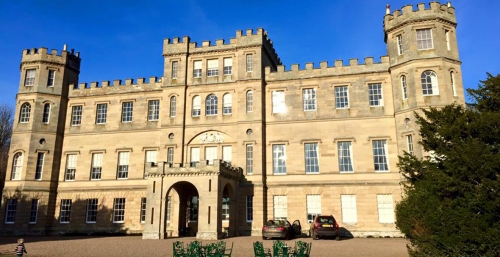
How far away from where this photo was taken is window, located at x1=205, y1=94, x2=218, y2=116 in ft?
103

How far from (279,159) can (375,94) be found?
28.7 feet

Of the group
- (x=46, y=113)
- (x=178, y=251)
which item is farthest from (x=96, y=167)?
(x=178, y=251)

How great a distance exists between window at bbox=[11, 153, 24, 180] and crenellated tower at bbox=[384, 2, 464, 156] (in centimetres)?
3033

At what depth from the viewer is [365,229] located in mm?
26516

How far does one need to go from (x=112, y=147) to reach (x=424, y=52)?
2571 centimetres

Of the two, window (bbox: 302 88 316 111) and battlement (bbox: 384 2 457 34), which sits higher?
battlement (bbox: 384 2 457 34)

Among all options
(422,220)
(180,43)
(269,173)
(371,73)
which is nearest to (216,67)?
(180,43)

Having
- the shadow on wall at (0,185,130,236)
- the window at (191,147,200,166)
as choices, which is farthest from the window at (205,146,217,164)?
the shadow on wall at (0,185,130,236)

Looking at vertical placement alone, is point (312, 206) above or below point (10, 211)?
above

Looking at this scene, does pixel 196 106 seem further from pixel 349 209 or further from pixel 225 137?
pixel 349 209

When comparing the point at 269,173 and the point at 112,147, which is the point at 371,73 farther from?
the point at 112,147

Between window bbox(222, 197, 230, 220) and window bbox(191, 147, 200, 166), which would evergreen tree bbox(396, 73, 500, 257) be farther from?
window bbox(191, 147, 200, 166)

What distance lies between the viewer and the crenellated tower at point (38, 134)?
31.6 meters

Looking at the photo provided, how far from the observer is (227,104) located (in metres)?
31.0
